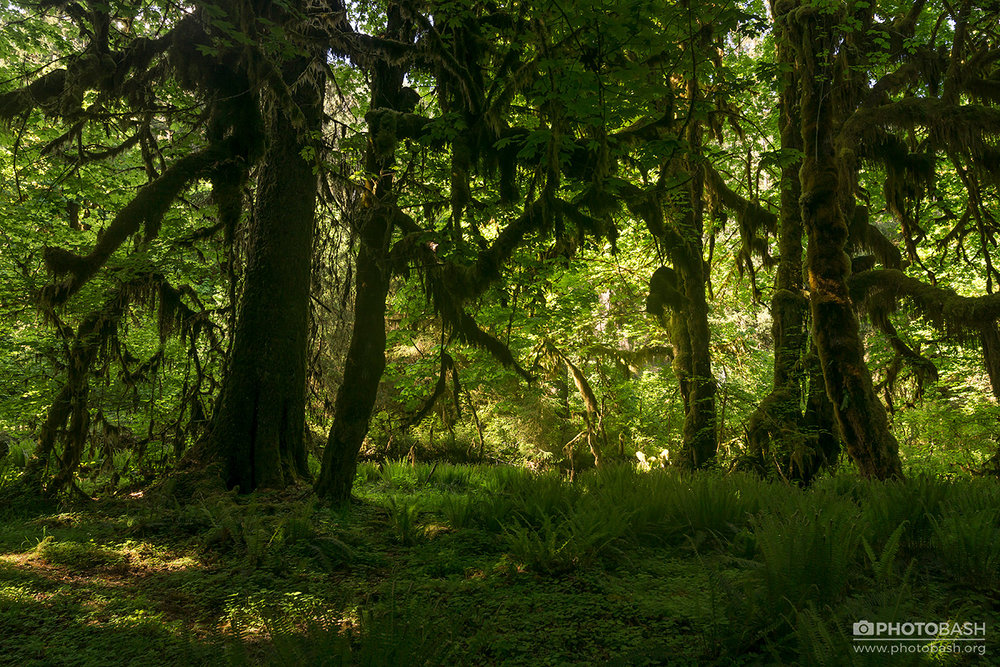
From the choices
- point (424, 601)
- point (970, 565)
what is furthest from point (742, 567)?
point (424, 601)

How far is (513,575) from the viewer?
4.10 meters

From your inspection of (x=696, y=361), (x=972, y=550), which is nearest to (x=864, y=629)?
(x=972, y=550)

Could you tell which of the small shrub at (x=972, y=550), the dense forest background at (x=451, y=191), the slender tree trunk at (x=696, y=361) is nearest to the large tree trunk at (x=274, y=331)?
the dense forest background at (x=451, y=191)

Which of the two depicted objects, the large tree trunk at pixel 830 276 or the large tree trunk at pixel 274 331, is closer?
the large tree trunk at pixel 830 276

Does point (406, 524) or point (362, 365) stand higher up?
point (362, 365)

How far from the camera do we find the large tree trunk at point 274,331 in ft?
22.0

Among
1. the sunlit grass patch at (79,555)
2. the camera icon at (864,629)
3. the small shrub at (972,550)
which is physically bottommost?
the sunlit grass patch at (79,555)

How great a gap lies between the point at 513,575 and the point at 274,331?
186 inches

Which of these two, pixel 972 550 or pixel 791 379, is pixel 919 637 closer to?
pixel 972 550

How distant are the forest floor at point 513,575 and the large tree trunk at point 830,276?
2.15 ft

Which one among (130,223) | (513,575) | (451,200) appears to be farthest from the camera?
(130,223)

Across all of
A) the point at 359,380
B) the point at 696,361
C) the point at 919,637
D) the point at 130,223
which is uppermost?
the point at 130,223

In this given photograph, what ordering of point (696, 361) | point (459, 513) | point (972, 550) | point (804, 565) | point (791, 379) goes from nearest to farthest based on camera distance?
1. point (804, 565)
2. point (972, 550)
3. point (459, 513)
4. point (791, 379)
5. point (696, 361)

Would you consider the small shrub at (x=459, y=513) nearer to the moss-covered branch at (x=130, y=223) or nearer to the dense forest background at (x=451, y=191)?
the dense forest background at (x=451, y=191)
